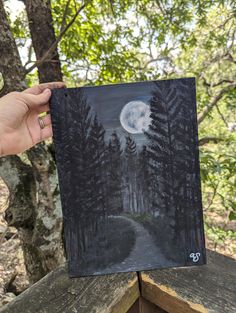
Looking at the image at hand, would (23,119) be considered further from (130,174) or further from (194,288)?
(194,288)

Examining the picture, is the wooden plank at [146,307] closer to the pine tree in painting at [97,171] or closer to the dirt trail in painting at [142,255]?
the dirt trail in painting at [142,255]

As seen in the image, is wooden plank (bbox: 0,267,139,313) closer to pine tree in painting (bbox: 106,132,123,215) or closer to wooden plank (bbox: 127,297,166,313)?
wooden plank (bbox: 127,297,166,313)

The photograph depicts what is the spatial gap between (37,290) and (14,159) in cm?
92

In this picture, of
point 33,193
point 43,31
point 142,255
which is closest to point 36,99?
point 142,255

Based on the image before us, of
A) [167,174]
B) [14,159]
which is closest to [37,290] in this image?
[167,174]

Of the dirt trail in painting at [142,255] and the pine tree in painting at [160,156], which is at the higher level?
the pine tree in painting at [160,156]

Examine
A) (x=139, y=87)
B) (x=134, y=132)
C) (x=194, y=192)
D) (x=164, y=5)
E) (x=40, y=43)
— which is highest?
(x=164, y=5)

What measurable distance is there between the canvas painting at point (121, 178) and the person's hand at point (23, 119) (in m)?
0.12

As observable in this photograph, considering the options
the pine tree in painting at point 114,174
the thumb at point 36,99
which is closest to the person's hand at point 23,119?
the thumb at point 36,99

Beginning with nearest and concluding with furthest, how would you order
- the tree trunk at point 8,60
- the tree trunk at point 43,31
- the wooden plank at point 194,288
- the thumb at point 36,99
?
the wooden plank at point 194,288
the thumb at point 36,99
the tree trunk at point 8,60
the tree trunk at point 43,31

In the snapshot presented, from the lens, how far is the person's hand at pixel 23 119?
A: 791 millimetres

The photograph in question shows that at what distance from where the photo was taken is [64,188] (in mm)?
723

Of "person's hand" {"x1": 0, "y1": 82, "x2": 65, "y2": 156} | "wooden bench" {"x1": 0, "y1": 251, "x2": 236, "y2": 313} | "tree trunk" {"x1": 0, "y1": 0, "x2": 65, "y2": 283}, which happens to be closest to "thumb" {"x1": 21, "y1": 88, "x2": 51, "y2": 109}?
"person's hand" {"x1": 0, "y1": 82, "x2": 65, "y2": 156}

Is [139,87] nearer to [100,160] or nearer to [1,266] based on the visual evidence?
[100,160]
